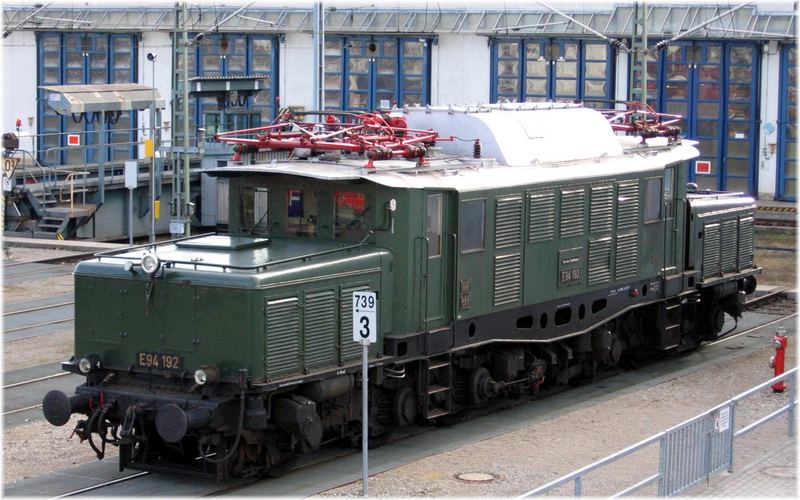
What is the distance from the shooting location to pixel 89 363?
14516 millimetres

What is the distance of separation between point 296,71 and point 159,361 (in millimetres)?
32379

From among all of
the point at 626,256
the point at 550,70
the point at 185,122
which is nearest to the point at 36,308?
the point at 185,122

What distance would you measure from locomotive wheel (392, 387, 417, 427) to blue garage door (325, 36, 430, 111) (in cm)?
2933

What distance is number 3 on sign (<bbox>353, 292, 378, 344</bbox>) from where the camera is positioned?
1349cm

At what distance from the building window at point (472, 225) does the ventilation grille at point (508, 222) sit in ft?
0.96

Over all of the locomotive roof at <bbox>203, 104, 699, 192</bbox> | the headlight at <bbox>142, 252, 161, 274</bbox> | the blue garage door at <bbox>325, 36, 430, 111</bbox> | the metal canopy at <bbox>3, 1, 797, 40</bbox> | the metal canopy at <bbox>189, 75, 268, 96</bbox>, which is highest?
the metal canopy at <bbox>3, 1, 797, 40</bbox>

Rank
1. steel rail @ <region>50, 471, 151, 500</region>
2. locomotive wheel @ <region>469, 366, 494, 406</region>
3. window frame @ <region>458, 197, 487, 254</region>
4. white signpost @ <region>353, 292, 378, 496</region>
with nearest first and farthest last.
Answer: white signpost @ <region>353, 292, 378, 496</region> < steel rail @ <region>50, 471, 151, 500</region> < window frame @ <region>458, 197, 487, 254</region> < locomotive wheel @ <region>469, 366, 494, 406</region>

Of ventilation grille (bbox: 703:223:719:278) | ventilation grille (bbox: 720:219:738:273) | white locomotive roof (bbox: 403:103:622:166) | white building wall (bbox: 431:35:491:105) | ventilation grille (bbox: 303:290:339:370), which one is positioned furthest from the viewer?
white building wall (bbox: 431:35:491:105)

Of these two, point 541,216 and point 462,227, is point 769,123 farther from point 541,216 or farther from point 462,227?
point 462,227

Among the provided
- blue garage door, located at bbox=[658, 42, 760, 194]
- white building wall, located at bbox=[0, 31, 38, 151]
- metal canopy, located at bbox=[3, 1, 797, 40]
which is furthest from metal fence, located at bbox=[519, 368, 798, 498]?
white building wall, located at bbox=[0, 31, 38, 151]

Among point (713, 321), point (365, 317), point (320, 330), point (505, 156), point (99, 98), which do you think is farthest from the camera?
point (99, 98)

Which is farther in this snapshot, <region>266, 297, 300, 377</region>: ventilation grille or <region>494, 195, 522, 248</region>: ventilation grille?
<region>494, 195, 522, 248</region>: ventilation grille

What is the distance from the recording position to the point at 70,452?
1562 centimetres

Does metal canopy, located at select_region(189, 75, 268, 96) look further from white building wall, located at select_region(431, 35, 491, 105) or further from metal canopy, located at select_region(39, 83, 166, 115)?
white building wall, located at select_region(431, 35, 491, 105)
